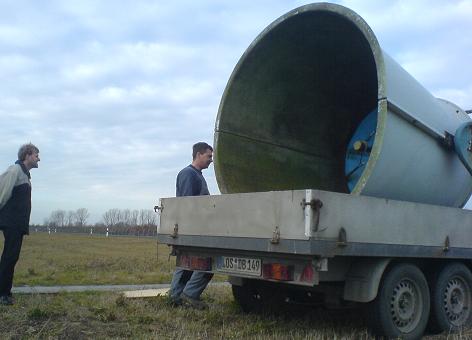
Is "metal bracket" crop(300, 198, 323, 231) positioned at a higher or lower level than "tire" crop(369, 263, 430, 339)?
higher

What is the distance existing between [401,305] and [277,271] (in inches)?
48.5

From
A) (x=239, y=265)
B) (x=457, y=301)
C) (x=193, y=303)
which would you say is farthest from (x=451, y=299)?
(x=193, y=303)

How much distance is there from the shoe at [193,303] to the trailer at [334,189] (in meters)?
0.41

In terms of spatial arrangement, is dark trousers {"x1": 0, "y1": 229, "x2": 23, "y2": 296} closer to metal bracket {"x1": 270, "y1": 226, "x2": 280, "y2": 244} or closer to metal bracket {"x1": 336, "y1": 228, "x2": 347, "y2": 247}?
metal bracket {"x1": 270, "y1": 226, "x2": 280, "y2": 244}

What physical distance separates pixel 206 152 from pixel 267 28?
163 cm

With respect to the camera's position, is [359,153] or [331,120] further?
[331,120]

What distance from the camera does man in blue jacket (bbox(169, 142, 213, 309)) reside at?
251 inches

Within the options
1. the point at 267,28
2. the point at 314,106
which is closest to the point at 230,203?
the point at 267,28

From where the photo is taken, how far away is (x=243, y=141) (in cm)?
670

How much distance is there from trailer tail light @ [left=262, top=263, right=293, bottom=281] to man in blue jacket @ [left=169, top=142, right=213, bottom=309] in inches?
69.1

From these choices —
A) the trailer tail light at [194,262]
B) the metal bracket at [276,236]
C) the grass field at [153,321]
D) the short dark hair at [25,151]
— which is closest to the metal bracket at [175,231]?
the trailer tail light at [194,262]

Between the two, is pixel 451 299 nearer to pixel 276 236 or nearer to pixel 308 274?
pixel 308 274

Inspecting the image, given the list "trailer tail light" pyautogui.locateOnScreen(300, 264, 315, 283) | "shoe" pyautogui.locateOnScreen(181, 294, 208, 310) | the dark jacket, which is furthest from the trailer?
the dark jacket

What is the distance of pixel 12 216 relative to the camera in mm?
5996
